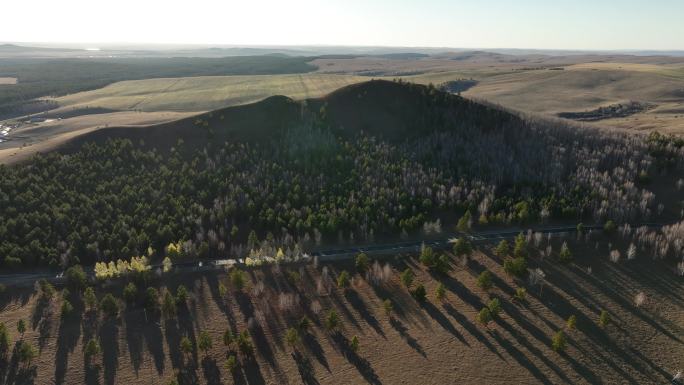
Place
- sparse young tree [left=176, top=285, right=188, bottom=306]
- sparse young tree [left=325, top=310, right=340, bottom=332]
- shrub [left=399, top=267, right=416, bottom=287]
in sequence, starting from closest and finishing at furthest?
sparse young tree [left=325, top=310, right=340, bottom=332] → sparse young tree [left=176, top=285, right=188, bottom=306] → shrub [left=399, top=267, right=416, bottom=287]

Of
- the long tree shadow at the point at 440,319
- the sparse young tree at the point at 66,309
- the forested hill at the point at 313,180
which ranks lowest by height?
the long tree shadow at the point at 440,319

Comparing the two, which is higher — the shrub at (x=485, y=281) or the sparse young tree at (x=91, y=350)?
the shrub at (x=485, y=281)

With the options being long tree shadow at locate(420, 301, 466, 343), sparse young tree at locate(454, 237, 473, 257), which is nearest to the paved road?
sparse young tree at locate(454, 237, 473, 257)

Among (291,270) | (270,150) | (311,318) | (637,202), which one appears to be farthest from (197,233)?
(637,202)

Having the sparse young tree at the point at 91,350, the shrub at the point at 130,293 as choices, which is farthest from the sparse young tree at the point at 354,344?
the shrub at the point at 130,293

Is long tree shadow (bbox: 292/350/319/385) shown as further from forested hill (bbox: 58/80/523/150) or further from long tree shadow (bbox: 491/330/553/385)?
forested hill (bbox: 58/80/523/150)

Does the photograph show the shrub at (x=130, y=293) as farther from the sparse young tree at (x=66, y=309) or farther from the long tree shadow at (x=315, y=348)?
the long tree shadow at (x=315, y=348)

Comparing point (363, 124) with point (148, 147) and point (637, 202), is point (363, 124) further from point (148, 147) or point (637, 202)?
point (637, 202)
